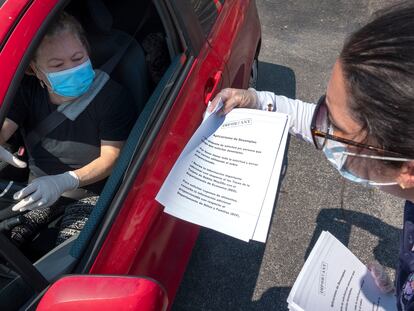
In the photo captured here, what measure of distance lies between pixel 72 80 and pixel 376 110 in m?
1.18

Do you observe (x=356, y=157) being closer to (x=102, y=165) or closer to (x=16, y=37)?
(x=16, y=37)

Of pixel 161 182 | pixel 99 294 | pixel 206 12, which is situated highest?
pixel 206 12

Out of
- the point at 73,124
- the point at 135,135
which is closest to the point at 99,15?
the point at 73,124

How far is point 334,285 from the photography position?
5.07ft

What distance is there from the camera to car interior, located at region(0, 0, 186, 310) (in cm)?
161

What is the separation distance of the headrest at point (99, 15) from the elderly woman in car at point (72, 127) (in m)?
0.14

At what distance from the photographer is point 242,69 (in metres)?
2.51

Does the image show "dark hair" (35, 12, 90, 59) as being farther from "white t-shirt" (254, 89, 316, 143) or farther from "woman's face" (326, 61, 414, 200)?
"woman's face" (326, 61, 414, 200)

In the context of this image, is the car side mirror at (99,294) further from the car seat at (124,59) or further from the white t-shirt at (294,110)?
the car seat at (124,59)

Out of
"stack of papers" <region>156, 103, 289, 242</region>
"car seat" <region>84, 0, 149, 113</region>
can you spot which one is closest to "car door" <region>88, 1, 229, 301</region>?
"stack of papers" <region>156, 103, 289, 242</region>

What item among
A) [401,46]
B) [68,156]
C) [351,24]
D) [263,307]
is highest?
[351,24]

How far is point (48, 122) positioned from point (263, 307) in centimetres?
142

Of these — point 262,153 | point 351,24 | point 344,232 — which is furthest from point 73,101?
point 351,24

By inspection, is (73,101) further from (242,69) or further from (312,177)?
(312,177)
